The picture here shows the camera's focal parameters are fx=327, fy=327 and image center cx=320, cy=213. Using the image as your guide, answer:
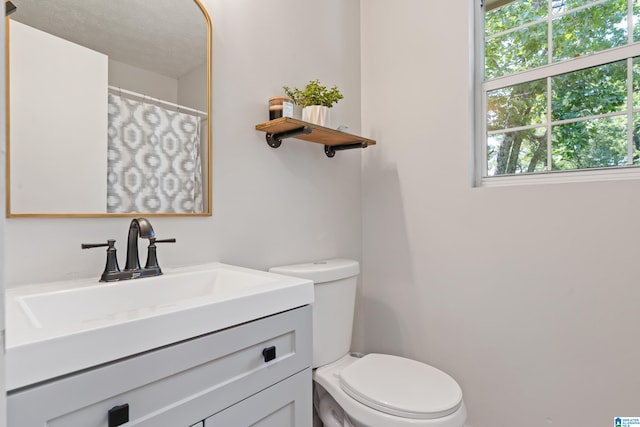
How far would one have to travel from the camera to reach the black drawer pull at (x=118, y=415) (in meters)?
0.57

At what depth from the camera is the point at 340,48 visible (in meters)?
1.78

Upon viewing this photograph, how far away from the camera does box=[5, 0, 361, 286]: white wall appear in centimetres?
94

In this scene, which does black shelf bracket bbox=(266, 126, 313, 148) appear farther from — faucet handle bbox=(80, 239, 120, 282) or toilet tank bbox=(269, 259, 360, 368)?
faucet handle bbox=(80, 239, 120, 282)

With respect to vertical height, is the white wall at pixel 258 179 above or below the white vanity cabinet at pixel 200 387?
above

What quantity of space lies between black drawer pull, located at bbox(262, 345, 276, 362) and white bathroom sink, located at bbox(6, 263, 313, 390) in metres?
0.09

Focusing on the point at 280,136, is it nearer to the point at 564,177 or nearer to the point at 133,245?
the point at 133,245

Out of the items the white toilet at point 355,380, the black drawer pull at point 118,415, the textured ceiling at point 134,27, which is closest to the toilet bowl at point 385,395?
the white toilet at point 355,380

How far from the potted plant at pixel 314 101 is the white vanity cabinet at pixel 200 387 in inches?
33.0

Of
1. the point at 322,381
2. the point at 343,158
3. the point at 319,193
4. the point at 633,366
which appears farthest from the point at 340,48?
the point at 633,366

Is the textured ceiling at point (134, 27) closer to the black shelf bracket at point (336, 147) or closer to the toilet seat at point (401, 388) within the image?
the black shelf bracket at point (336, 147)

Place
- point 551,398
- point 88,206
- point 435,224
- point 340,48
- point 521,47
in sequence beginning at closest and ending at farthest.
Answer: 1. point 88,206
2. point 551,398
3. point 521,47
4. point 435,224
5. point 340,48

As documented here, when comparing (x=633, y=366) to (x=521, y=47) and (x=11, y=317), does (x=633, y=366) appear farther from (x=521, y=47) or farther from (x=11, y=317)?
(x=11, y=317)

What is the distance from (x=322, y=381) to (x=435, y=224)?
895 millimetres

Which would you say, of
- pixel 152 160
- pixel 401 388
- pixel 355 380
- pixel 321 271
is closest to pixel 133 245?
pixel 152 160
